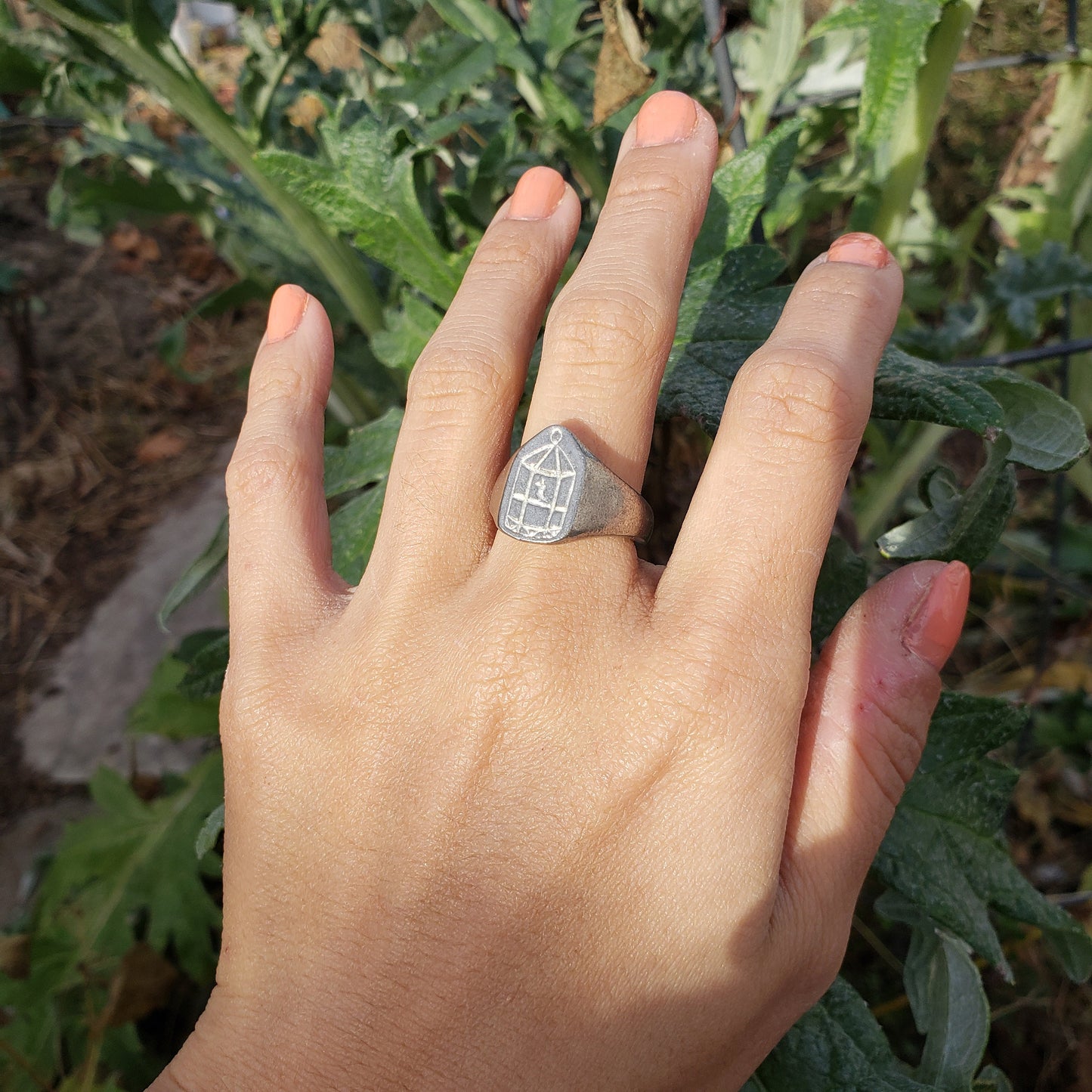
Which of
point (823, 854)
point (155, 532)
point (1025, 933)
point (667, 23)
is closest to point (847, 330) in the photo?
point (823, 854)

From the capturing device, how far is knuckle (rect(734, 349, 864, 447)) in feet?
2.48

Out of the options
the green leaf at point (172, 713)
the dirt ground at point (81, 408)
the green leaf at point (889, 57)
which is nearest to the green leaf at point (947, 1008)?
the green leaf at point (889, 57)

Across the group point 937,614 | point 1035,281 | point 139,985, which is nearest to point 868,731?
point 937,614

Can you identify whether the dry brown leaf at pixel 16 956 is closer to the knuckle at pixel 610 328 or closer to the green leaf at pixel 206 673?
the green leaf at pixel 206 673

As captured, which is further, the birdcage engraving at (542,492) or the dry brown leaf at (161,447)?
the dry brown leaf at (161,447)

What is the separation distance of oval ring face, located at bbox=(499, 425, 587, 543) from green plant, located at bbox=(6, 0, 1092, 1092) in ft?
0.61

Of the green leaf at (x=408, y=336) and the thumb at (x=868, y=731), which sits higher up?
the green leaf at (x=408, y=336)

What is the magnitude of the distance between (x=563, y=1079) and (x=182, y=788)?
4.59ft

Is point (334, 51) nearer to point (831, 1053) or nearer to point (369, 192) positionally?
point (369, 192)

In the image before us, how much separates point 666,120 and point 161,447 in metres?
2.65

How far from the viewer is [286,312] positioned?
1024mm

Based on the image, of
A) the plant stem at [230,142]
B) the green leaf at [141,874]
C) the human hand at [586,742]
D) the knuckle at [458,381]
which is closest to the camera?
the human hand at [586,742]

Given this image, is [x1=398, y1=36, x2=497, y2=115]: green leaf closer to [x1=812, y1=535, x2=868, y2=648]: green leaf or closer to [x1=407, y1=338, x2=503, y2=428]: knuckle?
[x1=407, y1=338, x2=503, y2=428]: knuckle

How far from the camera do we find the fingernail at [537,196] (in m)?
0.95
